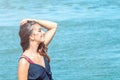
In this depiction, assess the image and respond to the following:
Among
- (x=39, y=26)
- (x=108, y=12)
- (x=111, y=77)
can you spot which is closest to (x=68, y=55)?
(x=111, y=77)

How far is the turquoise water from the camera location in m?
9.40

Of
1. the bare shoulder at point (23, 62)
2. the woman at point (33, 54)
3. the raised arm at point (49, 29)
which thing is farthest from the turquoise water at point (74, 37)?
the bare shoulder at point (23, 62)

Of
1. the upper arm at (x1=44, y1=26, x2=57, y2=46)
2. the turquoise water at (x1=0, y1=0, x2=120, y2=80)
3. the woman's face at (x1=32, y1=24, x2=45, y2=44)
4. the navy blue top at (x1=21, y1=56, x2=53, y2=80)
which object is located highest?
the woman's face at (x1=32, y1=24, x2=45, y2=44)

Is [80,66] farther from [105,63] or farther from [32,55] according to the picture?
[32,55]

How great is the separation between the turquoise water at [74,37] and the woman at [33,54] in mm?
4893

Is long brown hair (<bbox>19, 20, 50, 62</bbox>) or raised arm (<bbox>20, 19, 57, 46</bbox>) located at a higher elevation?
long brown hair (<bbox>19, 20, 50, 62</bbox>)

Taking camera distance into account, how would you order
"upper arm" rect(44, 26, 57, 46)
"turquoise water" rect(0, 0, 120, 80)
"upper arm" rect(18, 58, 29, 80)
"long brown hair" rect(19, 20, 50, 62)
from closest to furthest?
"upper arm" rect(18, 58, 29, 80), "long brown hair" rect(19, 20, 50, 62), "upper arm" rect(44, 26, 57, 46), "turquoise water" rect(0, 0, 120, 80)

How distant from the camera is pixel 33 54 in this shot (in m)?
3.98

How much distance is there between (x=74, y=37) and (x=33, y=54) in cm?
811

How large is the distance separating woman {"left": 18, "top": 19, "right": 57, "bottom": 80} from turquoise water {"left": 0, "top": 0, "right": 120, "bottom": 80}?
4.89m

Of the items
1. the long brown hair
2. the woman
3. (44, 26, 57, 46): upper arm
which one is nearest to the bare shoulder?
the woman

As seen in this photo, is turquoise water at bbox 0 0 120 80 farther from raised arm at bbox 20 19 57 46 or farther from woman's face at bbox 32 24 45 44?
woman's face at bbox 32 24 45 44

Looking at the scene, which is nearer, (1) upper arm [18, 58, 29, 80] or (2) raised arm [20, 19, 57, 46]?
(1) upper arm [18, 58, 29, 80]

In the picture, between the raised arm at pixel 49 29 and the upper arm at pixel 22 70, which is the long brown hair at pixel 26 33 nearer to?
the upper arm at pixel 22 70
